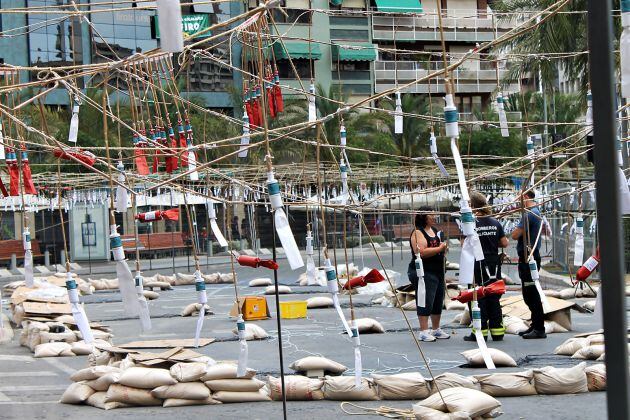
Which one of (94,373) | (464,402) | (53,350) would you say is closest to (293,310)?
(53,350)

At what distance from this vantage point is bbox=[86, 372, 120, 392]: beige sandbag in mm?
10039

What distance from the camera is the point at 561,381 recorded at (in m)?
9.49

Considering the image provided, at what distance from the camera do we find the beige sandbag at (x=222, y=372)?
987 centimetres

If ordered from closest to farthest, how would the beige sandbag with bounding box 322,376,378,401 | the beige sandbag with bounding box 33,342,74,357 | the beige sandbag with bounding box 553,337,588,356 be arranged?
1. the beige sandbag with bounding box 322,376,378,401
2. the beige sandbag with bounding box 553,337,588,356
3. the beige sandbag with bounding box 33,342,74,357

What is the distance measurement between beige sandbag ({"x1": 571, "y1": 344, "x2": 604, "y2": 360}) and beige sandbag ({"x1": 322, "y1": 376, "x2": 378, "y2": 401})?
102 inches

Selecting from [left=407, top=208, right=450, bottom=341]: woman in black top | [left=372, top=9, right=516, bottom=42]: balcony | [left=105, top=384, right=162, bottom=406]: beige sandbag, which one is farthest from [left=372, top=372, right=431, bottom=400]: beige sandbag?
[left=372, top=9, right=516, bottom=42]: balcony

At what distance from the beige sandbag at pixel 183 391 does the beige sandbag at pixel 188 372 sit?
55mm

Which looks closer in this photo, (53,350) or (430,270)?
(430,270)

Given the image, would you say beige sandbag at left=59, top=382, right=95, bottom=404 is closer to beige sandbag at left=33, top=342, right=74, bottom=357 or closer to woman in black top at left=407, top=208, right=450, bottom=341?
beige sandbag at left=33, top=342, right=74, bottom=357

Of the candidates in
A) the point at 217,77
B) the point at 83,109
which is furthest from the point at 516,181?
the point at 217,77

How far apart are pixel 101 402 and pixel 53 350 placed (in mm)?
4064

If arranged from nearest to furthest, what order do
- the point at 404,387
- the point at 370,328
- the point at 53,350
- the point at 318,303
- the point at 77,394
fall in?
the point at 404,387 < the point at 77,394 < the point at 53,350 < the point at 370,328 < the point at 318,303

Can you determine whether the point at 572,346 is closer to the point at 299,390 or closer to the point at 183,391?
the point at 299,390

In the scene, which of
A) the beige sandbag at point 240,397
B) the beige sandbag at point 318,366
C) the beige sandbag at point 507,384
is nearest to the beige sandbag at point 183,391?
the beige sandbag at point 240,397
